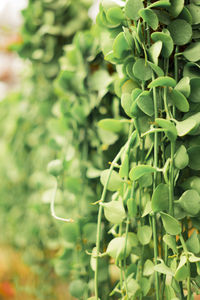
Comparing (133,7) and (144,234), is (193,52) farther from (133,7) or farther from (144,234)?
(144,234)

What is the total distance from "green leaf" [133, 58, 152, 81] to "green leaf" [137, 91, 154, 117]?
0.07 ft

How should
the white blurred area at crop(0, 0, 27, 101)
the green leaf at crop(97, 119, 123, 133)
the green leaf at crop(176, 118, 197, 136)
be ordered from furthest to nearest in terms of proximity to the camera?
the white blurred area at crop(0, 0, 27, 101)
the green leaf at crop(97, 119, 123, 133)
the green leaf at crop(176, 118, 197, 136)

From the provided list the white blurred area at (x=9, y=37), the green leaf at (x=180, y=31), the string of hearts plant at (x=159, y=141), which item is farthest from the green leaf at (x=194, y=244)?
the white blurred area at (x=9, y=37)

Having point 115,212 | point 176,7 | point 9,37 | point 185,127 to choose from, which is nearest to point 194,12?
point 176,7

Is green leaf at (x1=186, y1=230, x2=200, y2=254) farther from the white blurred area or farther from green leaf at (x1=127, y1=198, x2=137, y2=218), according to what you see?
the white blurred area

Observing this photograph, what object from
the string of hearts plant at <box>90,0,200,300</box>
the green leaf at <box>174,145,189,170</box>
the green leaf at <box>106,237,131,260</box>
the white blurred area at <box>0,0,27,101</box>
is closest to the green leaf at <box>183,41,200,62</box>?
the string of hearts plant at <box>90,0,200,300</box>

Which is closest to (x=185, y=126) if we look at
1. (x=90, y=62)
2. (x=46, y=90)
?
(x=90, y=62)

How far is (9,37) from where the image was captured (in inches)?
38.4

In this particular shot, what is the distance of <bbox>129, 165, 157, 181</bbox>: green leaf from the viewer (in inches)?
12.0

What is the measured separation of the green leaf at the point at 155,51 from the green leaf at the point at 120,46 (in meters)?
0.03

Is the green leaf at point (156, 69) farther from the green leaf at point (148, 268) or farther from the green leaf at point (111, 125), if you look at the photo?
the green leaf at point (148, 268)

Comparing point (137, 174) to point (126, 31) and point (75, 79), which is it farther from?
point (75, 79)

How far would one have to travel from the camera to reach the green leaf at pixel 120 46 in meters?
0.33

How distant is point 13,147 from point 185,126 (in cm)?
62
